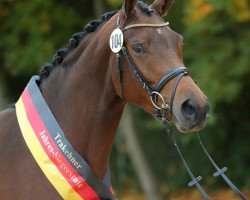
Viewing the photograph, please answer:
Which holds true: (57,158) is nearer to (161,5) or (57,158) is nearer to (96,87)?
(96,87)

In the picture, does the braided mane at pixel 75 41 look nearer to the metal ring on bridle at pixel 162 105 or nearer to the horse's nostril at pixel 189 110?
the metal ring on bridle at pixel 162 105

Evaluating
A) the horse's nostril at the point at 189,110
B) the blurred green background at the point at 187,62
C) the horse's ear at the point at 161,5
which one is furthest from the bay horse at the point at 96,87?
the blurred green background at the point at 187,62

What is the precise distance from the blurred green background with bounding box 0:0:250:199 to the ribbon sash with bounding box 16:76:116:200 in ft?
6.09

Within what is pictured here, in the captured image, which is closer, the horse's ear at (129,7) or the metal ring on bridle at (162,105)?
the metal ring on bridle at (162,105)

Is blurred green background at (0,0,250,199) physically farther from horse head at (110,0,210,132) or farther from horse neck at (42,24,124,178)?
horse head at (110,0,210,132)

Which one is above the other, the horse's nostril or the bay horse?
the bay horse

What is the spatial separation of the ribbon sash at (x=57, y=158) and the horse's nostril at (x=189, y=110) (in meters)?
0.75

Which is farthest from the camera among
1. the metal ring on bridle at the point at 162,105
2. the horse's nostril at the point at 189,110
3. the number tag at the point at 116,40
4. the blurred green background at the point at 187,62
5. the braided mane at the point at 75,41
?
the blurred green background at the point at 187,62

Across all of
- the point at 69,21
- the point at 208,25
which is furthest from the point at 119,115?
the point at 69,21

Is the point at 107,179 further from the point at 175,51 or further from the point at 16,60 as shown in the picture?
the point at 16,60

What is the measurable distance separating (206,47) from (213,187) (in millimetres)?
4383

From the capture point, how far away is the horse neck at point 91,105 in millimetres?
4234

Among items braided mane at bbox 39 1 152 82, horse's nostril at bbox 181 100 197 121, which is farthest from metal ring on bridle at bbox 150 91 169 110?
braided mane at bbox 39 1 152 82

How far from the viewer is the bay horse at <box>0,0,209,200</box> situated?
4012 millimetres
